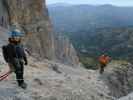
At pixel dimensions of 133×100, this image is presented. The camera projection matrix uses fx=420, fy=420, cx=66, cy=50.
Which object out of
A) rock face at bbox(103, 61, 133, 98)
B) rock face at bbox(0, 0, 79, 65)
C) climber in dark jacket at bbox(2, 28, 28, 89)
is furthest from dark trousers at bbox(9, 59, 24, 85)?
rock face at bbox(0, 0, 79, 65)

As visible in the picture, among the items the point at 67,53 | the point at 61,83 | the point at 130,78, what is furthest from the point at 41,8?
the point at 61,83

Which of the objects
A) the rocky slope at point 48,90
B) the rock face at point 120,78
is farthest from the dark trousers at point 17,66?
the rock face at point 120,78

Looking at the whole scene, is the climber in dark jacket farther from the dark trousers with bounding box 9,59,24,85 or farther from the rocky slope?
the rocky slope

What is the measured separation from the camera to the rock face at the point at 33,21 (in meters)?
47.2

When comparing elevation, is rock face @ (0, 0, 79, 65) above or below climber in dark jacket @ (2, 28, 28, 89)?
below

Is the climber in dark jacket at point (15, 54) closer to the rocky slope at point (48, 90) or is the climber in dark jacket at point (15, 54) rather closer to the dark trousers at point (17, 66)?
the dark trousers at point (17, 66)

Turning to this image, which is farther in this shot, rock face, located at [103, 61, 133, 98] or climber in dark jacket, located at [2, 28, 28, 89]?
rock face, located at [103, 61, 133, 98]

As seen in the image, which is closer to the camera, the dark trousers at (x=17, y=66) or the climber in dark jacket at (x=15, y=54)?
the climber in dark jacket at (x=15, y=54)

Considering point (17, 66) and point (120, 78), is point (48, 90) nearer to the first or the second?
point (17, 66)

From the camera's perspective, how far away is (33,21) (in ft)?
167

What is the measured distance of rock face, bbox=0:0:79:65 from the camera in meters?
47.2

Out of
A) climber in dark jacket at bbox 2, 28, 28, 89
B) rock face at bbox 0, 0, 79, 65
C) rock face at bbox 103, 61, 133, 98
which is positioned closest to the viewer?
climber in dark jacket at bbox 2, 28, 28, 89

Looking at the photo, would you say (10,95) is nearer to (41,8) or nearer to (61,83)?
(61,83)

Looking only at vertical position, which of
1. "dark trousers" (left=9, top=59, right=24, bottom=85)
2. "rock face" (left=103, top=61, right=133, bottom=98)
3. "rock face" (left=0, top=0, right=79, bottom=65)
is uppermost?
"dark trousers" (left=9, top=59, right=24, bottom=85)
